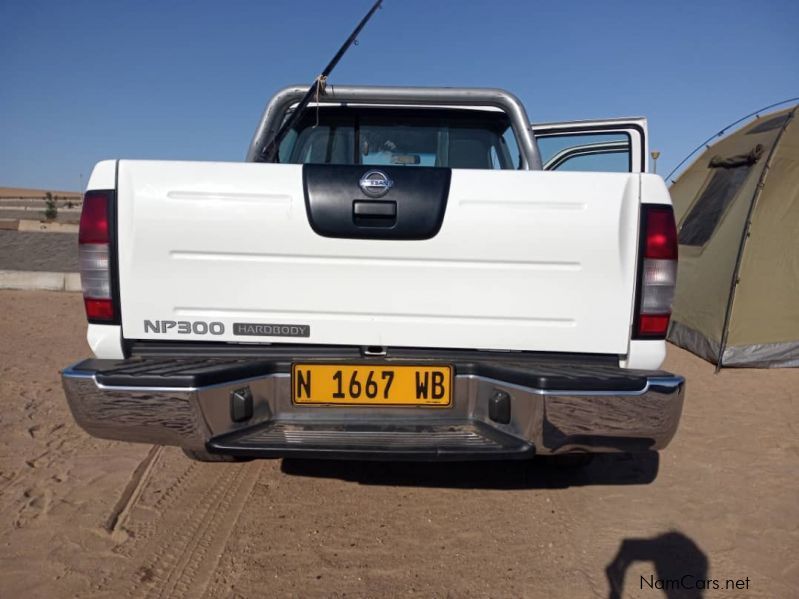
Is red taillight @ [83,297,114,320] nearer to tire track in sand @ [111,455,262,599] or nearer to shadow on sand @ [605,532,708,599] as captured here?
tire track in sand @ [111,455,262,599]

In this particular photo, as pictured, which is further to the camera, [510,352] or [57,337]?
[57,337]

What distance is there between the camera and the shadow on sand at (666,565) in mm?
2400

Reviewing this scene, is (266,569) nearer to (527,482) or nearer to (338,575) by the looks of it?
(338,575)

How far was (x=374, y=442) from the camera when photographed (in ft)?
7.55

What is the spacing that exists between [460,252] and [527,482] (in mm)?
1633

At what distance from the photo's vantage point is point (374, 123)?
384cm

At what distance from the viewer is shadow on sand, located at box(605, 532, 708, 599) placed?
7.88 feet

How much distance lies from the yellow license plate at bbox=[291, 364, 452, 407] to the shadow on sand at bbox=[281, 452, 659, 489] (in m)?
1.08

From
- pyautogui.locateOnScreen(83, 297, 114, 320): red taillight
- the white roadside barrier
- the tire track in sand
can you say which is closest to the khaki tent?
the tire track in sand

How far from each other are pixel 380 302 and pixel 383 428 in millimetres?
492

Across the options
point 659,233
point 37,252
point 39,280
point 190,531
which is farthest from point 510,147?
point 37,252

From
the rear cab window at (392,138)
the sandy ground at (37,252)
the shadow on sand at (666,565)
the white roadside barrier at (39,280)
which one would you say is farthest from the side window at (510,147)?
the sandy ground at (37,252)

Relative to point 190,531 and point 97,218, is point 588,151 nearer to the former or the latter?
point 97,218

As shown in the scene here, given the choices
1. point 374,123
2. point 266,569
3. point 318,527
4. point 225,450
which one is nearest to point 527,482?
point 318,527
